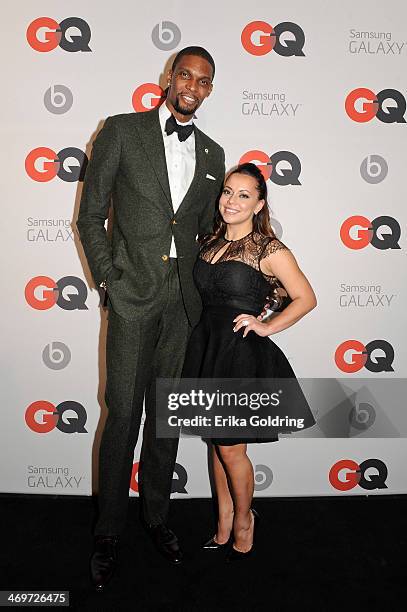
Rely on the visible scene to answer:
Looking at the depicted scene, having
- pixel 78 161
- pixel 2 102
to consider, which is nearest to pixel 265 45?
pixel 78 161

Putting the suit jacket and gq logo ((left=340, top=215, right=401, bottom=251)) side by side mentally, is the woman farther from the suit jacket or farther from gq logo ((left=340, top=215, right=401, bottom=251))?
gq logo ((left=340, top=215, right=401, bottom=251))

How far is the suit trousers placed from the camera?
7.91 feet

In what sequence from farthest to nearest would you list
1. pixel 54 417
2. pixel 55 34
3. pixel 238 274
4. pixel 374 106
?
1. pixel 54 417
2. pixel 374 106
3. pixel 55 34
4. pixel 238 274

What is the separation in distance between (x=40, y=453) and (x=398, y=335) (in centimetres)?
225

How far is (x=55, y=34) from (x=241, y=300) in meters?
1.80

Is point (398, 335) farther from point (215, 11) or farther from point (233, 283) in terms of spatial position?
point (215, 11)

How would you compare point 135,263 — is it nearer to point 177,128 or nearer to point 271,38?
point 177,128

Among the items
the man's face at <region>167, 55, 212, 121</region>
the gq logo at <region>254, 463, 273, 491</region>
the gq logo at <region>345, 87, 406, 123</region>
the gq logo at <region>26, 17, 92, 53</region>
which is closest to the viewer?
the man's face at <region>167, 55, 212, 121</region>

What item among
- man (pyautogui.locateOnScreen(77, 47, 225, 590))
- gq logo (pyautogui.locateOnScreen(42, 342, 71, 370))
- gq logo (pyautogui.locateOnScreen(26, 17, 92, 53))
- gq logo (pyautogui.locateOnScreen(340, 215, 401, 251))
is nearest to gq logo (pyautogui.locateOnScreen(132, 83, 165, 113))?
gq logo (pyautogui.locateOnScreen(26, 17, 92, 53))

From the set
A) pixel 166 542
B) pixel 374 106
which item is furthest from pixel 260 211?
pixel 166 542

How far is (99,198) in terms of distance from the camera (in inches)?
93.0

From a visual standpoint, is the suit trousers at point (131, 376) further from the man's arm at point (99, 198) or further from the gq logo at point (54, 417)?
the gq logo at point (54, 417)

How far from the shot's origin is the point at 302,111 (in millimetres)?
2971

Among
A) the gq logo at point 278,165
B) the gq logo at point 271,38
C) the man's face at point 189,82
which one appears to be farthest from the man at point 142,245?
the gq logo at point 271,38
